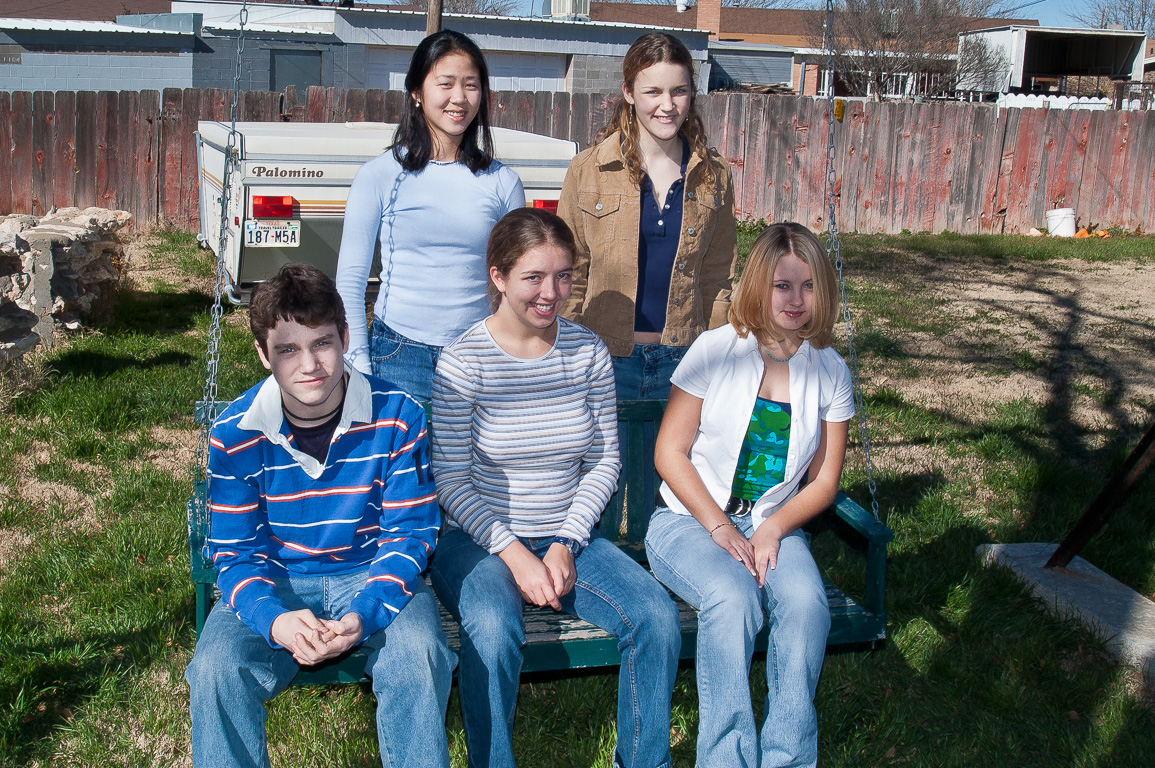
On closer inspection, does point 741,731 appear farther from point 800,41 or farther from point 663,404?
point 800,41

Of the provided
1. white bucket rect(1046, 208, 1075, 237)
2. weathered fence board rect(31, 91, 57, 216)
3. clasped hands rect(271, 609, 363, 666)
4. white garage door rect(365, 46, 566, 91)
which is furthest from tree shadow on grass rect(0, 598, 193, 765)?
white garage door rect(365, 46, 566, 91)

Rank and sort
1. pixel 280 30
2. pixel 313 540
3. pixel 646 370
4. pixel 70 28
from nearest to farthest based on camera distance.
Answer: pixel 313 540
pixel 646 370
pixel 70 28
pixel 280 30

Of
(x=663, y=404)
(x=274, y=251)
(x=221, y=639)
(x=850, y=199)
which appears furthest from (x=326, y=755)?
(x=850, y=199)

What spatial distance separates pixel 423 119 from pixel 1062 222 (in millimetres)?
12953

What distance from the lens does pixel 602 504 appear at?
3.00 metres

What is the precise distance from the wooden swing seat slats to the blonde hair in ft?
1.76

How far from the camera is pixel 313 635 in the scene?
95.8 inches

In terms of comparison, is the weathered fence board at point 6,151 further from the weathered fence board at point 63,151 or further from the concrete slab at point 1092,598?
the concrete slab at point 1092,598

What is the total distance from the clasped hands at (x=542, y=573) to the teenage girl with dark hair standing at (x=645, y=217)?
36.0 inches

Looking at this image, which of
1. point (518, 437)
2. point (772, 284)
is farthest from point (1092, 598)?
point (518, 437)

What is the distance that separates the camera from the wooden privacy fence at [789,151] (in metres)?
11.3

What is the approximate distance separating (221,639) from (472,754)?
684mm

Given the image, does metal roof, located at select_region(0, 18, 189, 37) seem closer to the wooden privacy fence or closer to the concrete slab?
the wooden privacy fence

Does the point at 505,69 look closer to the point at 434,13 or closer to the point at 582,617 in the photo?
the point at 434,13
